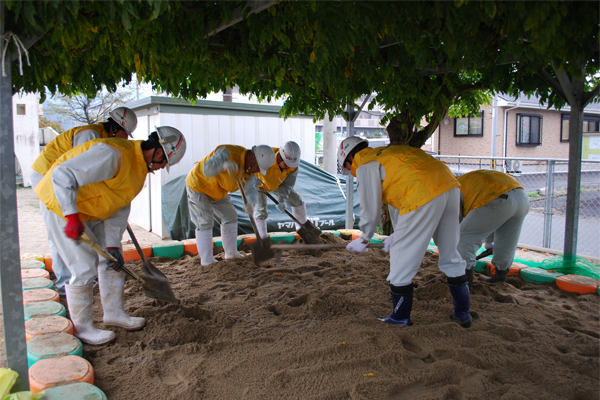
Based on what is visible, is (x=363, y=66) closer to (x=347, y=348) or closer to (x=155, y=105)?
(x=347, y=348)

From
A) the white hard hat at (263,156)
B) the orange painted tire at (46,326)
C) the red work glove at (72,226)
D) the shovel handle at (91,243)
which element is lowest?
the orange painted tire at (46,326)

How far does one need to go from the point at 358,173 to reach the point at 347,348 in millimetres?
1240

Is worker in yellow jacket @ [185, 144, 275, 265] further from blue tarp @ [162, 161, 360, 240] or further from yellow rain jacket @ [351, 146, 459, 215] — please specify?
blue tarp @ [162, 161, 360, 240]

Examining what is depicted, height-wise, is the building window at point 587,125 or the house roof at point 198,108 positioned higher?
the building window at point 587,125

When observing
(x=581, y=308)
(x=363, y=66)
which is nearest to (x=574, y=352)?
(x=581, y=308)

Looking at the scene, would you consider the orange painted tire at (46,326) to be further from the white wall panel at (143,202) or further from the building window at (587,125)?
the building window at (587,125)

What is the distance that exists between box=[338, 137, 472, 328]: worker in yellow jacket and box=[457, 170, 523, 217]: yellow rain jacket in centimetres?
70

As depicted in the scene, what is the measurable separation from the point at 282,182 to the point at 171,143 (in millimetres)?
2411

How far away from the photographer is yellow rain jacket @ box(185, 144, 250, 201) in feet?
14.9

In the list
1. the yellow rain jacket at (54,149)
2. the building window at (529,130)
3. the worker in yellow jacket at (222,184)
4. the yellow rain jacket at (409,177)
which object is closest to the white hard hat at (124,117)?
the yellow rain jacket at (54,149)

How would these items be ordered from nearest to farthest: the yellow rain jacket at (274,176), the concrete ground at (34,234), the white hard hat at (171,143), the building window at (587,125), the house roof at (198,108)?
the white hard hat at (171,143)
the yellow rain jacket at (274,176)
the concrete ground at (34,234)
the house roof at (198,108)
the building window at (587,125)

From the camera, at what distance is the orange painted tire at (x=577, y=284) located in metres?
3.86

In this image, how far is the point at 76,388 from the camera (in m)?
2.16

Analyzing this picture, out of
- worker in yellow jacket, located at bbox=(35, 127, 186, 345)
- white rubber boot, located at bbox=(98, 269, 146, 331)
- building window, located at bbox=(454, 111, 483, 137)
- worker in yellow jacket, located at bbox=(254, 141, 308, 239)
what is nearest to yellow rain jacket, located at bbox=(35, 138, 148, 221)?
worker in yellow jacket, located at bbox=(35, 127, 186, 345)
